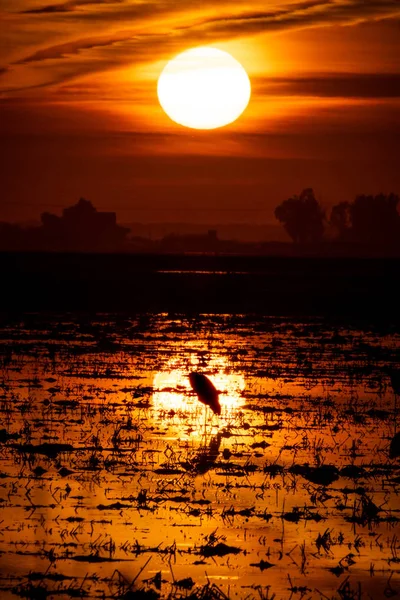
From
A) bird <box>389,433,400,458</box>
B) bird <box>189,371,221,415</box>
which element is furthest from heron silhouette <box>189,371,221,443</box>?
bird <box>389,433,400,458</box>

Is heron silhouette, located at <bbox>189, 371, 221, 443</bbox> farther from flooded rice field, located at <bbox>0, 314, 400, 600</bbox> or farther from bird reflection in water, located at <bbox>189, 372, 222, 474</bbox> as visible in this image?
flooded rice field, located at <bbox>0, 314, 400, 600</bbox>

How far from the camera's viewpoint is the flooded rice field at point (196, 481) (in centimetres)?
773

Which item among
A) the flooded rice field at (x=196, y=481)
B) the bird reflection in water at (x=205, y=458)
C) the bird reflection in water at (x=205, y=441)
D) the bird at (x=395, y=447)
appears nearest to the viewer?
the flooded rice field at (x=196, y=481)

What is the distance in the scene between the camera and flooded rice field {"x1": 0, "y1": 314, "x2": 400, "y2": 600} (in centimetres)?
773

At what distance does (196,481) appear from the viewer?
34.6 ft

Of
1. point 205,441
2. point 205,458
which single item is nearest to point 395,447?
point 205,458

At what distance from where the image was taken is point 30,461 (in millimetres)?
11242

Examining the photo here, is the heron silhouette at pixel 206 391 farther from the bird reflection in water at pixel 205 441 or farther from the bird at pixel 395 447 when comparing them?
the bird at pixel 395 447

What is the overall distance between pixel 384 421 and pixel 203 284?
153 feet

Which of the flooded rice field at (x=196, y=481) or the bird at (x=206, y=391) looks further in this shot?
the bird at (x=206, y=391)

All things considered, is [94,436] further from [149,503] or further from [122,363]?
[122,363]

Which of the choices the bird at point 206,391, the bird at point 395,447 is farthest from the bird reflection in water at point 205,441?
the bird at point 395,447

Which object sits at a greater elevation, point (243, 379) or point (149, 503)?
point (243, 379)

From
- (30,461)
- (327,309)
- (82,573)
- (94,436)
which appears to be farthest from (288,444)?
(327,309)
